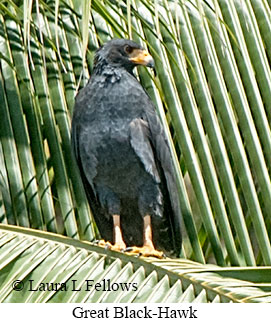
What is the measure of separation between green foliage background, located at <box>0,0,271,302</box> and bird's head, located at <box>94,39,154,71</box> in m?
0.06

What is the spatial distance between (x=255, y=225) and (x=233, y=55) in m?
0.90

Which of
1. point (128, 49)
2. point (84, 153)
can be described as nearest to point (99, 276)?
point (84, 153)

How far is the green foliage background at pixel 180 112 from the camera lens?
456 cm

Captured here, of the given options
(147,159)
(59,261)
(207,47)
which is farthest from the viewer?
(147,159)

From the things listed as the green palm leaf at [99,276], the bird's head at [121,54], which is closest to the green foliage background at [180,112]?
the bird's head at [121,54]

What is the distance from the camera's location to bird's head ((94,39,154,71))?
507 cm

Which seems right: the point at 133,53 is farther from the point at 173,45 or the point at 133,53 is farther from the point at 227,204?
the point at 227,204

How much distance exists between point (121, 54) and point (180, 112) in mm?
684

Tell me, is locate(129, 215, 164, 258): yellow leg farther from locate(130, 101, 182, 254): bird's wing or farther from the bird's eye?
the bird's eye

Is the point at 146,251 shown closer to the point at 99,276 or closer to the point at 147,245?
the point at 147,245

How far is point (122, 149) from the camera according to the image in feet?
17.3

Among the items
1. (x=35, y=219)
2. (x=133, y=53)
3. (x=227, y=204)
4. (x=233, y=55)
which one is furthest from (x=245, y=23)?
(x=35, y=219)

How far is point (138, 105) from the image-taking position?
17.0ft

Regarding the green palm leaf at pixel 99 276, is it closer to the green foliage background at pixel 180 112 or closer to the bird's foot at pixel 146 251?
the green foliage background at pixel 180 112
